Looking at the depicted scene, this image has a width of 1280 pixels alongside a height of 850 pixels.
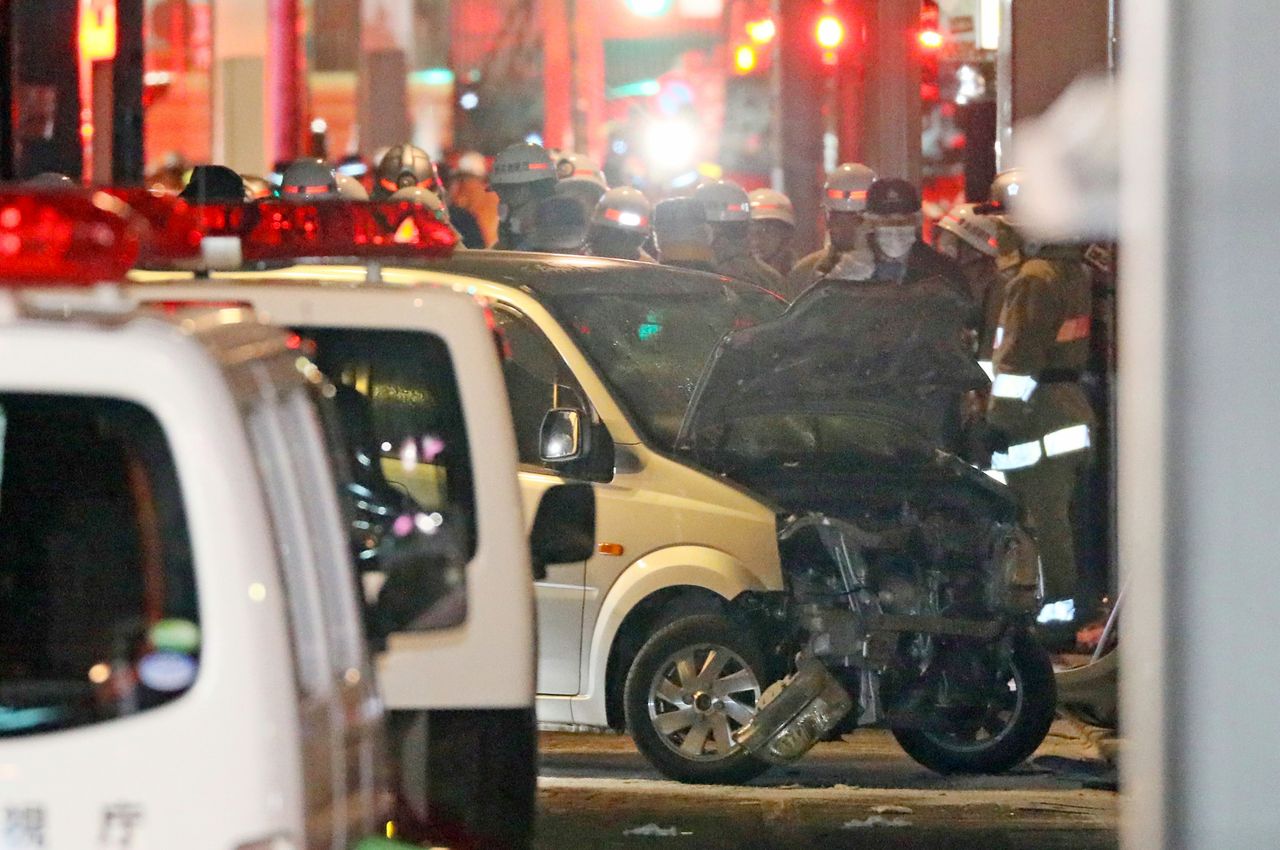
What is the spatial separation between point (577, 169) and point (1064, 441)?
5.73 meters

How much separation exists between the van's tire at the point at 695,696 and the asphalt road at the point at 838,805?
0.17 m

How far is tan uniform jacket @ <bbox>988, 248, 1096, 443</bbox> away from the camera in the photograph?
10031 millimetres

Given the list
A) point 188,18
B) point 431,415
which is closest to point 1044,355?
point 431,415

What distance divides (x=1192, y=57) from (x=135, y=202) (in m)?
2.72

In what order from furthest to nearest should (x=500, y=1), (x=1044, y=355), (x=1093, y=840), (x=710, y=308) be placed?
1. (x=500, y=1)
2. (x=1044, y=355)
3. (x=710, y=308)
4. (x=1093, y=840)

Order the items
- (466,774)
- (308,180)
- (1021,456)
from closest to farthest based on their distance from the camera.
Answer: (466,774) < (1021,456) < (308,180)

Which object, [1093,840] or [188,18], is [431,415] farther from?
[188,18]

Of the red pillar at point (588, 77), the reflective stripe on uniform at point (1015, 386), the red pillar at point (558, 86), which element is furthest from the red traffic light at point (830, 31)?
the red pillar at point (588, 77)

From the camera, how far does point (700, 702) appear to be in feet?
26.5

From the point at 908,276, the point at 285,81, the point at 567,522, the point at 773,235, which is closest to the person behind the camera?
the point at 567,522

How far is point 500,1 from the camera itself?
3709 centimetres

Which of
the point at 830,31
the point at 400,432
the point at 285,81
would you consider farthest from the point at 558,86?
the point at 400,432

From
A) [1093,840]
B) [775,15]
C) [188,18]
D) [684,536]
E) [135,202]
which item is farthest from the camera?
[188,18]

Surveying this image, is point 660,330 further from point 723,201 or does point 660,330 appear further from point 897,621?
point 723,201
